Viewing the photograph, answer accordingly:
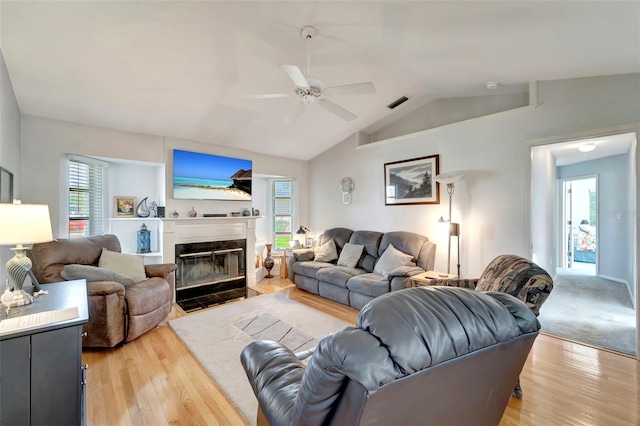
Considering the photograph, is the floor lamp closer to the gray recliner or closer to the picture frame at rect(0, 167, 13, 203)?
the gray recliner

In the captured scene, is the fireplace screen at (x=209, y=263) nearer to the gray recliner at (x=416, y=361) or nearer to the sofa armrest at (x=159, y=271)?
the sofa armrest at (x=159, y=271)

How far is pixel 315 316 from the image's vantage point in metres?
3.56

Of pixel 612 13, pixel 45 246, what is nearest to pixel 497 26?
pixel 612 13

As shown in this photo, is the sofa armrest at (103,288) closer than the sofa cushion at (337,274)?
Yes

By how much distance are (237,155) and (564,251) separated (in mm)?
7376

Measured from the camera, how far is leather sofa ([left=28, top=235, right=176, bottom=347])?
2.59 meters

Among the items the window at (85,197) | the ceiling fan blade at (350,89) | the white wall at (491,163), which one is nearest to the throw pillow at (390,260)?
the white wall at (491,163)

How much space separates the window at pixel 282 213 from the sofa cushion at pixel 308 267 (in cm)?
123

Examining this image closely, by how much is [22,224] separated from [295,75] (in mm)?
2020

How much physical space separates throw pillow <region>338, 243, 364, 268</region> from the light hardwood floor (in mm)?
2417

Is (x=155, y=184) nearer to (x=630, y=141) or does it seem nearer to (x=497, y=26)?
(x=497, y=26)

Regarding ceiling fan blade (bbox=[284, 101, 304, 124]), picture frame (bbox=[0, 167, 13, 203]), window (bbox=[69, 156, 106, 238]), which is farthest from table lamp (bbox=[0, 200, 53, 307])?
window (bbox=[69, 156, 106, 238])

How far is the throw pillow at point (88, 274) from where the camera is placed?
2.67 meters

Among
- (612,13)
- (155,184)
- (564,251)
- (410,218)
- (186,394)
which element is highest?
(612,13)
